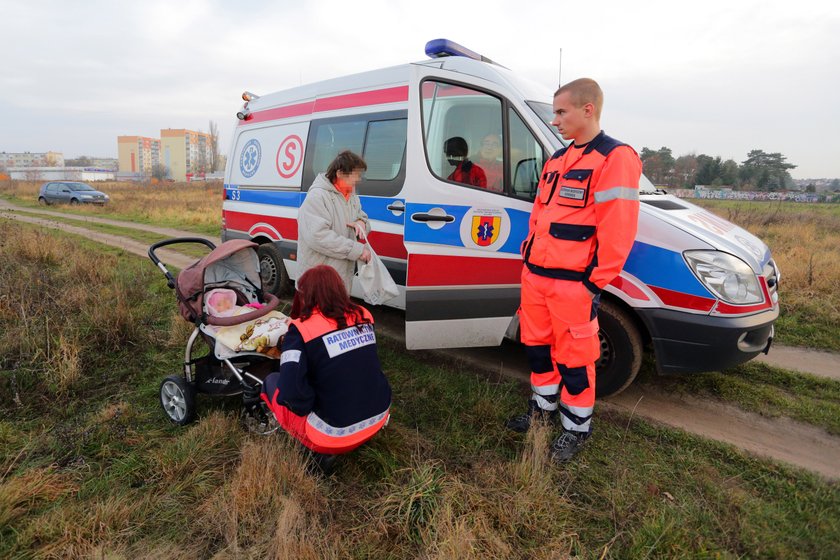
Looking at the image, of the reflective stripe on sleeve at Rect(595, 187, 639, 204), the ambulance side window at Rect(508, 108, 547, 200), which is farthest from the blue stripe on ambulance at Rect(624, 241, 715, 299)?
the ambulance side window at Rect(508, 108, 547, 200)

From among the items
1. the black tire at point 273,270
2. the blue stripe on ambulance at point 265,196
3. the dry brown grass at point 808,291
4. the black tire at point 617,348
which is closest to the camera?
the black tire at point 617,348

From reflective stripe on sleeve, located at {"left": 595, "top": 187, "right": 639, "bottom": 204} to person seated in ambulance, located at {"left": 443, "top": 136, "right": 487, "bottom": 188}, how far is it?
3.94 feet

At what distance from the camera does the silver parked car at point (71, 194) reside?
70.4 ft

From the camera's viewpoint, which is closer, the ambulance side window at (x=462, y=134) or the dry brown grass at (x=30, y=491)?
the dry brown grass at (x=30, y=491)

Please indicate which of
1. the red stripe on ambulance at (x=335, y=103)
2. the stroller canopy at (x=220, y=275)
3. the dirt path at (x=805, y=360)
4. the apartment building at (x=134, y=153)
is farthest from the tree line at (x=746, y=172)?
the apartment building at (x=134, y=153)

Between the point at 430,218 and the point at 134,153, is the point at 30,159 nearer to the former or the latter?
the point at 134,153

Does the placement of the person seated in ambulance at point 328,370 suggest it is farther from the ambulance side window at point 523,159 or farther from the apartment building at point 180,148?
the apartment building at point 180,148

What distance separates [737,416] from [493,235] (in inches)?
86.4

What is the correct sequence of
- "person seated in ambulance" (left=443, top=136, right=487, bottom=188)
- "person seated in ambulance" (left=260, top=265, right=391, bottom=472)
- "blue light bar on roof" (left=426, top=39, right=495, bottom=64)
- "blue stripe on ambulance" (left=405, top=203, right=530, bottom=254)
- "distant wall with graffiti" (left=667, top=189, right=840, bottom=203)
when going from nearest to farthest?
"person seated in ambulance" (left=260, top=265, right=391, bottom=472) → "blue stripe on ambulance" (left=405, top=203, right=530, bottom=254) → "person seated in ambulance" (left=443, top=136, right=487, bottom=188) → "blue light bar on roof" (left=426, top=39, right=495, bottom=64) → "distant wall with graffiti" (left=667, top=189, right=840, bottom=203)

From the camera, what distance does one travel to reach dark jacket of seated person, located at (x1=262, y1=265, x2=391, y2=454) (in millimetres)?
2322

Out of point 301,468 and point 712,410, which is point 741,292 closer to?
point 712,410

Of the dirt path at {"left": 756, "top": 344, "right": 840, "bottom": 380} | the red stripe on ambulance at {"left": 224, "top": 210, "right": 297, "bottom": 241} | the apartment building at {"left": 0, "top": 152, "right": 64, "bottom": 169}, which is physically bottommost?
the dirt path at {"left": 756, "top": 344, "right": 840, "bottom": 380}

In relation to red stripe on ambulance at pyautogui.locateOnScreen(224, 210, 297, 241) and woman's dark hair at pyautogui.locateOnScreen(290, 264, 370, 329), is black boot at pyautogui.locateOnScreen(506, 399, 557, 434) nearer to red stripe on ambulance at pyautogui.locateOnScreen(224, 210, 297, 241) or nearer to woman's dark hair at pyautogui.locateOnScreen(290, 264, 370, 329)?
woman's dark hair at pyautogui.locateOnScreen(290, 264, 370, 329)

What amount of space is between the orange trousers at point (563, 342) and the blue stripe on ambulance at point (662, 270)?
1.78 ft
